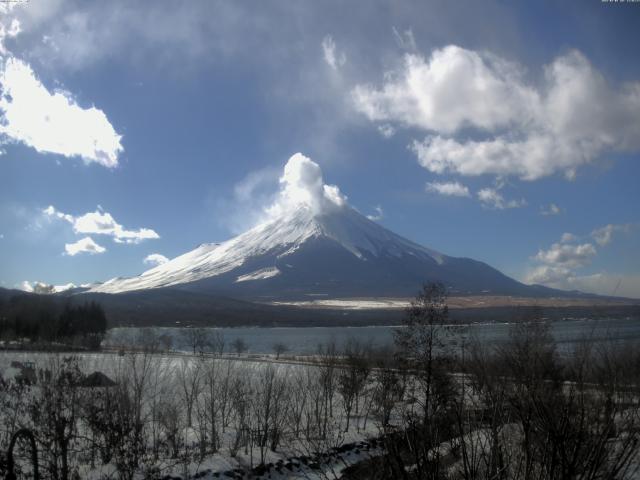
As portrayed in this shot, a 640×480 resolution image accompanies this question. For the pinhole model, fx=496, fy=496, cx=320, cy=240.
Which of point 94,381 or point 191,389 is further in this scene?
point 191,389

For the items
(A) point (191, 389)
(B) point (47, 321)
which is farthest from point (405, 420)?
(B) point (47, 321)

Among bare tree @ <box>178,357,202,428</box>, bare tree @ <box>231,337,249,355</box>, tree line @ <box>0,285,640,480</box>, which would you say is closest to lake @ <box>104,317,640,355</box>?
bare tree @ <box>231,337,249,355</box>

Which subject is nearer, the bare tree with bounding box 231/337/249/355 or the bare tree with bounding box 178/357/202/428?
the bare tree with bounding box 178/357/202/428

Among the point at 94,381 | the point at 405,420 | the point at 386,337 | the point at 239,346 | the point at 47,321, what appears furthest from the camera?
Result: the point at 386,337

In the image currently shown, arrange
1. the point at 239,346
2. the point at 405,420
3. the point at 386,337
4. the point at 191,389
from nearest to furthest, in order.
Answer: the point at 405,420, the point at 191,389, the point at 239,346, the point at 386,337

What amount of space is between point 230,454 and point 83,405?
18.8 feet

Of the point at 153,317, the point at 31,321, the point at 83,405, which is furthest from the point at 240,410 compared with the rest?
the point at 153,317

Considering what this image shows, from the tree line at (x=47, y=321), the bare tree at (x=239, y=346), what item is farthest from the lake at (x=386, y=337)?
the tree line at (x=47, y=321)

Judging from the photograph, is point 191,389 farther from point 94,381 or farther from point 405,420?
point 405,420

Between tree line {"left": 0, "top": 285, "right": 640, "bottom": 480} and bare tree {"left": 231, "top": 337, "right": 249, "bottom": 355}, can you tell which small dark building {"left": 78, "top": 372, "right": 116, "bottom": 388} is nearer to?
tree line {"left": 0, "top": 285, "right": 640, "bottom": 480}

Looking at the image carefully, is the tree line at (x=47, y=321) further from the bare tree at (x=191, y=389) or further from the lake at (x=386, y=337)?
the bare tree at (x=191, y=389)

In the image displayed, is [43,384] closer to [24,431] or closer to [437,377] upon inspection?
[24,431]

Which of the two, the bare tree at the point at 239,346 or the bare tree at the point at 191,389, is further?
the bare tree at the point at 239,346

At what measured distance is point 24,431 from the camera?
6648 millimetres
